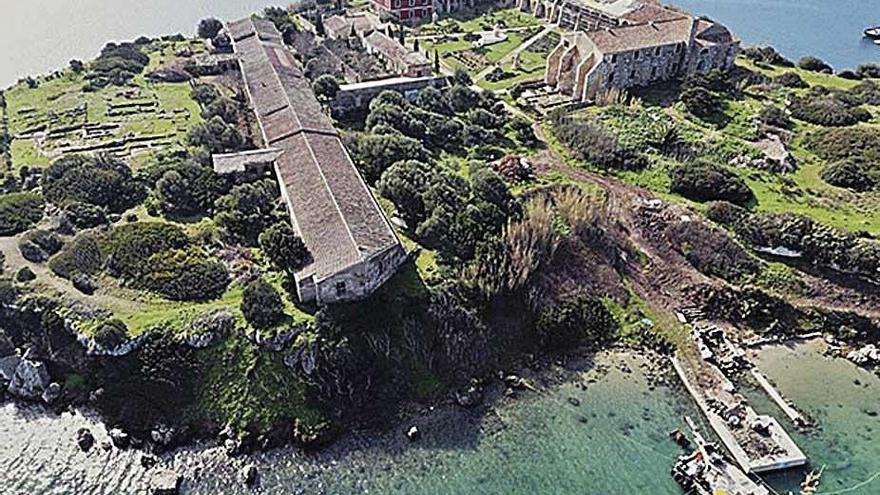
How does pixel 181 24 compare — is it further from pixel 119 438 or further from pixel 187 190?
pixel 119 438

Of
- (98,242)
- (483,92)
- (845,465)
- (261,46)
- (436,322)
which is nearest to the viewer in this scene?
(845,465)

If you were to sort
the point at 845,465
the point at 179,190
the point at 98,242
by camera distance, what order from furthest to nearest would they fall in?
1. the point at 179,190
2. the point at 98,242
3. the point at 845,465

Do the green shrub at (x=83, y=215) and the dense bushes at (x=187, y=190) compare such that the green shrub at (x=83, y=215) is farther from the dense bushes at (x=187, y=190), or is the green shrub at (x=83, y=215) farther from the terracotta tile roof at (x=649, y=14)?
the terracotta tile roof at (x=649, y=14)

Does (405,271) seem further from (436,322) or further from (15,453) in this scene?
(15,453)

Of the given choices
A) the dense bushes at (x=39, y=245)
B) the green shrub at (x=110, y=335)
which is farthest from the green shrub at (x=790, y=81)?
the dense bushes at (x=39, y=245)

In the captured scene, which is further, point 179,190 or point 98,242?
point 179,190

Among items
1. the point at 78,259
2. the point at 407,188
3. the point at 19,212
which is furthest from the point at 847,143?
the point at 19,212

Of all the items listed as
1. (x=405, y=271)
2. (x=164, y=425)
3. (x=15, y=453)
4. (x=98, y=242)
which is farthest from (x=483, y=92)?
(x=15, y=453)
